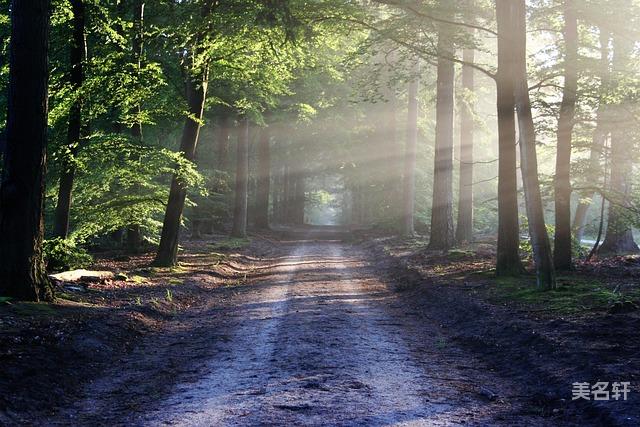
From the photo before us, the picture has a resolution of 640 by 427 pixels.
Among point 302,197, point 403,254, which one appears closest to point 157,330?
point 403,254

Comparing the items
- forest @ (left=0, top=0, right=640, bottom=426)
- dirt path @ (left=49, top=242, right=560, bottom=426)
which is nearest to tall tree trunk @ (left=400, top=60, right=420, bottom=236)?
forest @ (left=0, top=0, right=640, bottom=426)

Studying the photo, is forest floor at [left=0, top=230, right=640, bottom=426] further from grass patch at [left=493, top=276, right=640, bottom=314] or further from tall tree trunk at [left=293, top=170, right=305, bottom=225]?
tall tree trunk at [left=293, top=170, right=305, bottom=225]

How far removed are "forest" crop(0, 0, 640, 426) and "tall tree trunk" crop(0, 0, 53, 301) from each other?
0.03m

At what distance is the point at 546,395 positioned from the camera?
5.82 metres

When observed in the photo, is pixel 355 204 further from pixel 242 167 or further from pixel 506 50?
pixel 506 50

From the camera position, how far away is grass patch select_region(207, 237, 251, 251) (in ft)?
78.0

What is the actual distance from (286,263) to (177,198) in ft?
18.0

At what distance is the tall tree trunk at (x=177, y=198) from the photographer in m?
16.4

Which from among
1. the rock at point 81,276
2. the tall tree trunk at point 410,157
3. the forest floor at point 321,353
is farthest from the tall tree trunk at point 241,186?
the rock at point 81,276

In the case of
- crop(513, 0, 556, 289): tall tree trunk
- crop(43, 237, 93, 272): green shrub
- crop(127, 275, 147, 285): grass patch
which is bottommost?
crop(127, 275, 147, 285): grass patch

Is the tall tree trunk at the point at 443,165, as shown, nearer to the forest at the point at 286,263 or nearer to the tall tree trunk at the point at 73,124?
the forest at the point at 286,263

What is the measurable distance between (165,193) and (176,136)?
1472 centimetres

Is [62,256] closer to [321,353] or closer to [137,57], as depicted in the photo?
[137,57]

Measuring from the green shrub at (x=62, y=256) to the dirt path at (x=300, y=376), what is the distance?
3.99 m
